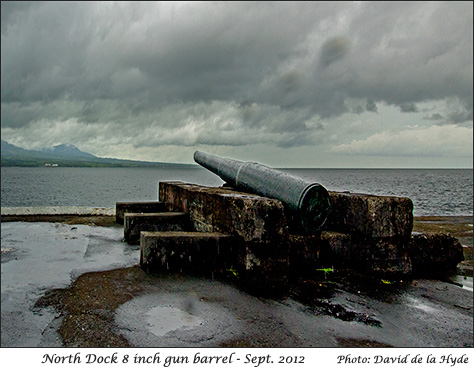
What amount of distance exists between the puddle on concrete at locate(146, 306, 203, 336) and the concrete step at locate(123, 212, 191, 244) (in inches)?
145

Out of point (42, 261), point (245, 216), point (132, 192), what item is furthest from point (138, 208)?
point (132, 192)

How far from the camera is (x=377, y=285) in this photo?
5.00 meters

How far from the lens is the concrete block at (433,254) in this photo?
237 inches

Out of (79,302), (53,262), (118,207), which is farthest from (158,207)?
→ (79,302)

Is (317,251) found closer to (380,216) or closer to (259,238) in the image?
(380,216)

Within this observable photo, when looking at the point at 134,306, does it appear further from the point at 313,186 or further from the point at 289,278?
the point at 313,186

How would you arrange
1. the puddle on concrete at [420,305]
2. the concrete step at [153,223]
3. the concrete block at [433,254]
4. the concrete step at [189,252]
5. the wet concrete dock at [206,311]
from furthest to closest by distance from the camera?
the concrete step at [153,223]
the concrete block at [433,254]
the concrete step at [189,252]
the puddle on concrete at [420,305]
the wet concrete dock at [206,311]

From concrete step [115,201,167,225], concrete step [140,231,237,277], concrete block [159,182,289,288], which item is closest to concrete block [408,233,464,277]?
concrete block [159,182,289,288]

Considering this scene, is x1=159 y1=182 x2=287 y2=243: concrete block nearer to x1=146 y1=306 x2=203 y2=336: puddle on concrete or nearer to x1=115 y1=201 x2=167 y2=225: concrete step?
x1=146 y1=306 x2=203 y2=336: puddle on concrete

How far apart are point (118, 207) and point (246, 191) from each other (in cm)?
461

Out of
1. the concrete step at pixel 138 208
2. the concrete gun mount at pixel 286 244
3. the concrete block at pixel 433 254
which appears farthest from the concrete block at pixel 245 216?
the concrete step at pixel 138 208

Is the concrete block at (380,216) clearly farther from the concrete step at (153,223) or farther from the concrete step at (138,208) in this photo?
the concrete step at (138,208)

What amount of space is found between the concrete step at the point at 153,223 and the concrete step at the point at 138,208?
2.36 m

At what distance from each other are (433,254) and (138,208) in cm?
699
